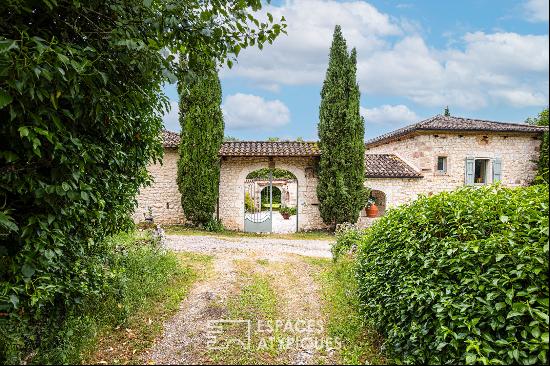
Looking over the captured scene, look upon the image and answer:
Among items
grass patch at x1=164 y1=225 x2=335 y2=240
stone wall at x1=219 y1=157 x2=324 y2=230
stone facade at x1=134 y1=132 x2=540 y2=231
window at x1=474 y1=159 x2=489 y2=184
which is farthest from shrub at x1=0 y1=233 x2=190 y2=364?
window at x1=474 y1=159 x2=489 y2=184

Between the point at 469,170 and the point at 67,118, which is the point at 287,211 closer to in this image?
the point at 469,170

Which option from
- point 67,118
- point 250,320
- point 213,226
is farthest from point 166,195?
point 67,118

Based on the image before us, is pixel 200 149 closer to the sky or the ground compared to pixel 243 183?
closer to the sky

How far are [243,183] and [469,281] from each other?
464 inches

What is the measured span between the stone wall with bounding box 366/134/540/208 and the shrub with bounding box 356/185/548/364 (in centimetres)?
1118

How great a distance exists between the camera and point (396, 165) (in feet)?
51.3

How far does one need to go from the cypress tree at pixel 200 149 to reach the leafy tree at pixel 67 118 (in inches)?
365

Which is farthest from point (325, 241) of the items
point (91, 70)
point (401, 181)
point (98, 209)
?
point (91, 70)

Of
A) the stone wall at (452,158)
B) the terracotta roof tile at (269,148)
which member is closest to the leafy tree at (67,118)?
the terracotta roof tile at (269,148)

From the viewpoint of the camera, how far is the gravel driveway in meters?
9.41

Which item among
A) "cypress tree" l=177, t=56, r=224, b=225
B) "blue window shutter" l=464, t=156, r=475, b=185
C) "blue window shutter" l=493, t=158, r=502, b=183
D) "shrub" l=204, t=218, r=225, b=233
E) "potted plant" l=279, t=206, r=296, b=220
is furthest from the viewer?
"potted plant" l=279, t=206, r=296, b=220

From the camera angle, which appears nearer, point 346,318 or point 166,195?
point 346,318

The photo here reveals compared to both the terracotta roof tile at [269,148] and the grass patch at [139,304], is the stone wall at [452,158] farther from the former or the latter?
the grass patch at [139,304]

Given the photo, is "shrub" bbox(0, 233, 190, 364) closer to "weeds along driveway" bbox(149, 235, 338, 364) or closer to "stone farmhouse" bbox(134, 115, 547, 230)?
"weeds along driveway" bbox(149, 235, 338, 364)
